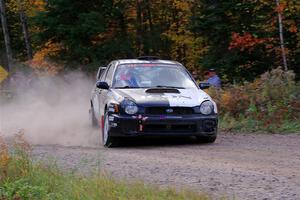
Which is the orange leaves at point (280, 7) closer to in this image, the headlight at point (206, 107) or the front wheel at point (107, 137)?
the headlight at point (206, 107)

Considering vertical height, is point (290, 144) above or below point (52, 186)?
below

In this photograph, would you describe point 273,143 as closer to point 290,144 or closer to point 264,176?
point 290,144

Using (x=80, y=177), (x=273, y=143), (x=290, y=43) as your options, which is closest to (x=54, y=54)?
(x=290, y=43)

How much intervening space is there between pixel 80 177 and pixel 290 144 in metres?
5.53

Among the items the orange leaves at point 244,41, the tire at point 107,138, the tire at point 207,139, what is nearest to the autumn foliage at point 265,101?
the tire at point 207,139

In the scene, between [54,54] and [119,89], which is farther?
[54,54]

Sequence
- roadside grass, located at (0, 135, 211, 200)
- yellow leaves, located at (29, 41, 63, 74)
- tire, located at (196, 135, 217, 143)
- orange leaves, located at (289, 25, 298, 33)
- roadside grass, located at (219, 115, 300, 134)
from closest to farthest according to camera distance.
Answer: roadside grass, located at (0, 135, 211, 200)
tire, located at (196, 135, 217, 143)
roadside grass, located at (219, 115, 300, 134)
orange leaves, located at (289, 25, 298, 33)
yellow leaves, located at (29, 41, 63, 74)

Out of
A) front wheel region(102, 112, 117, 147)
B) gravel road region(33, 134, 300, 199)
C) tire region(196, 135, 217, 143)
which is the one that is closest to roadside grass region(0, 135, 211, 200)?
gravel road region(33, 134, 300, 199)

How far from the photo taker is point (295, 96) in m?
16.0

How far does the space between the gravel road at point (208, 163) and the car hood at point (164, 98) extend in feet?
2.74

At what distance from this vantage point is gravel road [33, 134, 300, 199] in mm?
7445

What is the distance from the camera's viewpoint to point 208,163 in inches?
366

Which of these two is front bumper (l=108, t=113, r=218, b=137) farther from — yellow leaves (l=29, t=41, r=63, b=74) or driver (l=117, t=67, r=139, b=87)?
yellow leaves (l=29, t=41, r=63, b=74)

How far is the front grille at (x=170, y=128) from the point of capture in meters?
11.5
